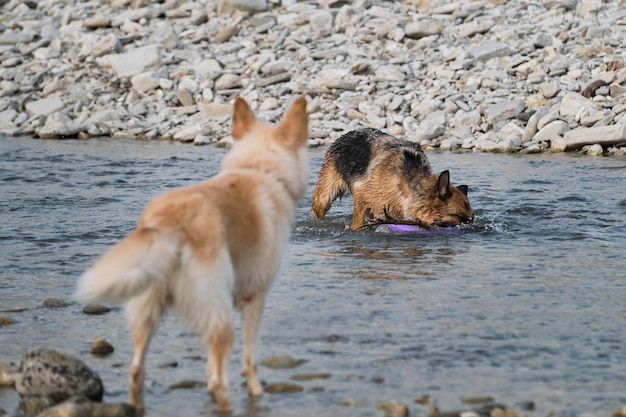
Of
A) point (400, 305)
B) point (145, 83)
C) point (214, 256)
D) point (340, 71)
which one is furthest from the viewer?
point (145, 83)

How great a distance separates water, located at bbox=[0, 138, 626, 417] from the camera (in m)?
5.35

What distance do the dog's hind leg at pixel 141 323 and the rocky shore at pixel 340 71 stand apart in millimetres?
12089

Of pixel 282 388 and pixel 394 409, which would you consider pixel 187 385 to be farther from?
pixel 394 409

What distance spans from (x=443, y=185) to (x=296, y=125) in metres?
4.67

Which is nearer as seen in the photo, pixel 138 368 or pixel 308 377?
pixel 138 368

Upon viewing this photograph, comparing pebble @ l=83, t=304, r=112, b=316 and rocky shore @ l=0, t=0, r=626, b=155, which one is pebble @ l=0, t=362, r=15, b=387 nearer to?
pebble @ l=83, t=304, r=112, b=316

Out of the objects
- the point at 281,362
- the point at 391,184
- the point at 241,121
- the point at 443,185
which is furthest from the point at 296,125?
the point at 391,184

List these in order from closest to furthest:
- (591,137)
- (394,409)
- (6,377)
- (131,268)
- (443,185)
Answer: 1. (131,268)
2. (394,409)
3. (6,377)
4. (443,185)
5. (591,137)

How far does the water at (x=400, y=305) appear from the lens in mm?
5352

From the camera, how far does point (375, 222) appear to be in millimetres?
10586

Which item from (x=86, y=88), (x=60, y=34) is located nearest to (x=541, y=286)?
(x=86, y=88)

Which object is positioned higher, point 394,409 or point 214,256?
point 214,256

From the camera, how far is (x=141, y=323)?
16.2 ft

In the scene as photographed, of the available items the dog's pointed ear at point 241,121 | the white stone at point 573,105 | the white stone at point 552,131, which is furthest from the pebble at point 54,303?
the white stone at point 573,105
